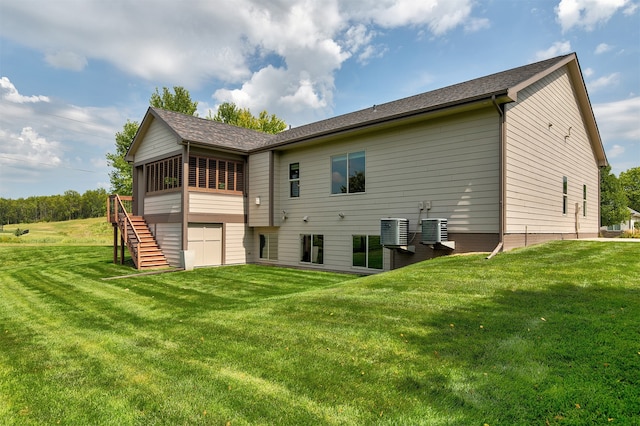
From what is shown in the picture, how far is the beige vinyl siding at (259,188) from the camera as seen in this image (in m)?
14.8

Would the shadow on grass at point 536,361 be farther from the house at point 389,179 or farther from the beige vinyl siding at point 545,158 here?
the beige vinyl siding at point 545,158

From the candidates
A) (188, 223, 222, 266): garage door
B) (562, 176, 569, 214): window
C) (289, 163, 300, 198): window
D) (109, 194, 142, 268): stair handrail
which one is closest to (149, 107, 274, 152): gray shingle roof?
(289, 163, 300, 198): window

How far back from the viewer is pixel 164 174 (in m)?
15.5

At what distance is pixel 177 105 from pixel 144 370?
111ft

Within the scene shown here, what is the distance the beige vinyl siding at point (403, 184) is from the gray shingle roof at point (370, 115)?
591mm

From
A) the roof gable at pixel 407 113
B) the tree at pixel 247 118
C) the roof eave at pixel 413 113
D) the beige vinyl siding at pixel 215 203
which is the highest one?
the tree at pixel 247 118

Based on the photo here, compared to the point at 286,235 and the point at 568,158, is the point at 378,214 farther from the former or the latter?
the point at 568,158

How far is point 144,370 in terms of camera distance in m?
3.92

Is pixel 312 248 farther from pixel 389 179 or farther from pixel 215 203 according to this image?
pixel 215 203

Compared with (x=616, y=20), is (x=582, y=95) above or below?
below

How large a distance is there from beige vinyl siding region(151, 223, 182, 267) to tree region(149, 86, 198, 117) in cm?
2145

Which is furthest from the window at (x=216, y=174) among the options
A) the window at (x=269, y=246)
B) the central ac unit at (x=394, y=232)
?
the central ac unit at (x=394, y=232)

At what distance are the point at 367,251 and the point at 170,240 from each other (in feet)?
27.3

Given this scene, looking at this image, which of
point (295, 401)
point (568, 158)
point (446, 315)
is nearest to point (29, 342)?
point (295, 401)
